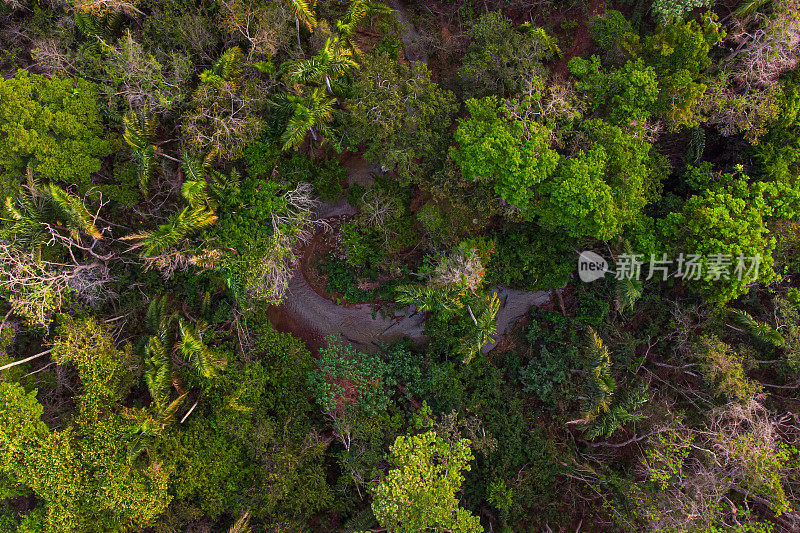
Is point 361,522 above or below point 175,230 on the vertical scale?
below

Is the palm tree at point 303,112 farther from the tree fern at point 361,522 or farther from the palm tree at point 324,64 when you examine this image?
the tree fern at point 361,522

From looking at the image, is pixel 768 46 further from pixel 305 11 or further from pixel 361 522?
pixel 361 522

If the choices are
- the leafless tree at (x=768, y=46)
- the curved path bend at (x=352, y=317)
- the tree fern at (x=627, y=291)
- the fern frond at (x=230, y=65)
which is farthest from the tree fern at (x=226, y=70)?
the leafless tree at (x=768, y=46)

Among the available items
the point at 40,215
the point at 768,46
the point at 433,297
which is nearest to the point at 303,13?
the point at 433,297

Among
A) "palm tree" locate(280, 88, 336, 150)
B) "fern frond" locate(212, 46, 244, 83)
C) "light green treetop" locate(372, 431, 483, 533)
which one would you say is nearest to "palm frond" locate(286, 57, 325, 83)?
"palm tree" locate(280, 88, 336, 150)

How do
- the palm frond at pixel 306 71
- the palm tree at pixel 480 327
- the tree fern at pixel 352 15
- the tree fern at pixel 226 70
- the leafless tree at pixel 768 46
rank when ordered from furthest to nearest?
the palm tree at pixel 480 327 → the tree fern at pixel 352 15 → the tree fern at pixel 226 70 → the palm frond at pixel 306 71 → the leafless tree at pixel 768 46

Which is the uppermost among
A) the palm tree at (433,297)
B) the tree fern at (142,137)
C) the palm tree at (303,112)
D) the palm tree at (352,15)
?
the palm tree at (352,15)
